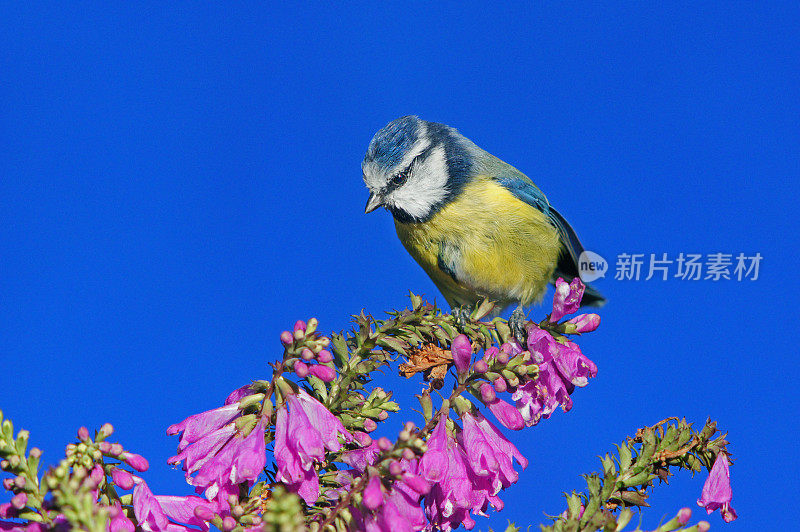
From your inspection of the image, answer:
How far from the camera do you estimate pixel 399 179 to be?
6.40ft

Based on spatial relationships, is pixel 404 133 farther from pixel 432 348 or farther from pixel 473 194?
pixel 432 348

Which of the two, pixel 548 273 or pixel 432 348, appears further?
pixel 548 273

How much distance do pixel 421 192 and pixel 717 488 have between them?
52.5 inches

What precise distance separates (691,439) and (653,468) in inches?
2.3

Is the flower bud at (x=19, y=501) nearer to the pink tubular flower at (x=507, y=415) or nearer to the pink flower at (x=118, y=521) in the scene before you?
the pink flower at (x=118, y=521)

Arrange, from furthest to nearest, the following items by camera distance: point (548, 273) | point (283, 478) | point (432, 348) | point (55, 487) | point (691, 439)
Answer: point (548, 273), point (432, 348), point (691, 439), point (283, 478), point (55, 487)

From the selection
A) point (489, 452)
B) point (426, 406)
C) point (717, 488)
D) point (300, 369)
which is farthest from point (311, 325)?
point (717, 488)

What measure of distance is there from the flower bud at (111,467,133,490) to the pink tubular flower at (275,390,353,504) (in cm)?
15

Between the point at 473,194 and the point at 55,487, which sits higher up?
the point at 473,194

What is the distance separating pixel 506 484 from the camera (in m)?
0.80

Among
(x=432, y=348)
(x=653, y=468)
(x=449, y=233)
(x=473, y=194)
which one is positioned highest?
(x=473, y=194)

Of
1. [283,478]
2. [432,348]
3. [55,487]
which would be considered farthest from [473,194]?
[55,487]

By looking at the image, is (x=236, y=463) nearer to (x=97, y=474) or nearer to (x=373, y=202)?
(x=97, y=474)

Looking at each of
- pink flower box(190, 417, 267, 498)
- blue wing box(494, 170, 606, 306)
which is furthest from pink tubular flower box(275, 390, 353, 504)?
blue wing box(494, 170, 606, 306)
